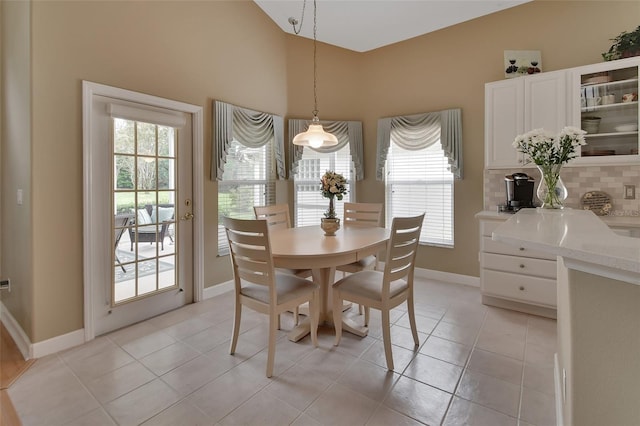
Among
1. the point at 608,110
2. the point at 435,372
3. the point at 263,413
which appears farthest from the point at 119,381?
the point at 608,110

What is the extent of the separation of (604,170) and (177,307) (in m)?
4.35

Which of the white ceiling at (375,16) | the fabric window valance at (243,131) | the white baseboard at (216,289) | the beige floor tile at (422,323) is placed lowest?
the beige floor tile at (422,323)

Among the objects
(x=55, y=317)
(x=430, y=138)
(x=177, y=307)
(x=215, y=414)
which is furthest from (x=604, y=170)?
(x=55, y=317)

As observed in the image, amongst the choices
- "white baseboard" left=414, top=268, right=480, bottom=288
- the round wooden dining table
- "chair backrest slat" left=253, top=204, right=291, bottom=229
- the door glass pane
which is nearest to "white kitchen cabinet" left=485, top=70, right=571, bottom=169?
"white baseboard" left=414, top=268, right=480, bottom=288

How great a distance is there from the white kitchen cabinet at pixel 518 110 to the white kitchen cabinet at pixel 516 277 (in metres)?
0.72

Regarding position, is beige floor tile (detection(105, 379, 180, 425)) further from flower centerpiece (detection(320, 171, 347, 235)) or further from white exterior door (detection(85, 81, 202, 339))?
flower centerpiece (detection(320, 171, 347, 235))

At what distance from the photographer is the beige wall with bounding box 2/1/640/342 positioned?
2.26 m

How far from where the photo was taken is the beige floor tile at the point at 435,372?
1.92 meters

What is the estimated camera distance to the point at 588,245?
81 centimetres

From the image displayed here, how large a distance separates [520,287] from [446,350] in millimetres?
1196

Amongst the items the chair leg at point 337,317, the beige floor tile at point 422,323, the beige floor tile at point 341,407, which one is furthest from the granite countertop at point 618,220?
the beige floor tile at point 341,407

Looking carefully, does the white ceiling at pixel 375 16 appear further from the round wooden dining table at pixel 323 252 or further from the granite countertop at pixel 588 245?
the granite countertop at pixel 588 245

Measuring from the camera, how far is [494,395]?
71.1 inches

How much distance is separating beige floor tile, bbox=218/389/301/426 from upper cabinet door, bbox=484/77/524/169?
3003 millimetres
